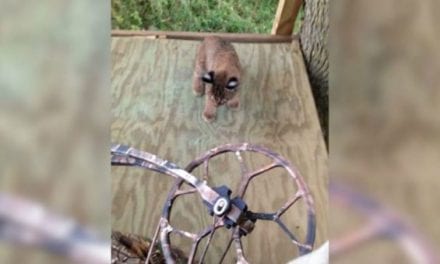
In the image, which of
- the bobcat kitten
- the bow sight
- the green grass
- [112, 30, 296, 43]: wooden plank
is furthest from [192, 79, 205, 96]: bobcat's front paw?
the bow sight

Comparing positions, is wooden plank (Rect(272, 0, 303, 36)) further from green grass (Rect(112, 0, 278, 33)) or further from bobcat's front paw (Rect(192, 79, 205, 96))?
bobcat's front paw (Rect(192, 79, 205, 96))

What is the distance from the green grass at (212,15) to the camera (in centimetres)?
193

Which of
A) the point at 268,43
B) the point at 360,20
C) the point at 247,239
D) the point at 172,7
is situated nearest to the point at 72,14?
the point at 360,20

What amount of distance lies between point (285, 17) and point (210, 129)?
0.54 meters

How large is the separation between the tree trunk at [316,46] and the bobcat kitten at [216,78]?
19cm

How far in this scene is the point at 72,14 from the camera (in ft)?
0.82

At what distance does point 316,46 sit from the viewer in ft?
5.47

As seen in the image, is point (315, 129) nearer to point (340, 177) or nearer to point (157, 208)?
point (157, 208)

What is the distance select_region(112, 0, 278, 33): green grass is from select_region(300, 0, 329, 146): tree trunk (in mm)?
217

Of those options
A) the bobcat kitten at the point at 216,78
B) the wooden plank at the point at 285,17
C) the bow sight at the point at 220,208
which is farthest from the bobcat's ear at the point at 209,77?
the bow sight at the point at 220,208

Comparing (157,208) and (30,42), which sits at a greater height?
(30,42)

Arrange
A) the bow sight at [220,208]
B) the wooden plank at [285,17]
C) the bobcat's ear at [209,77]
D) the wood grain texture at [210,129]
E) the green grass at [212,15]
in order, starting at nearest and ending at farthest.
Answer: the bow sight at [220,208]
the wood grain texture at [210,129]
the bobcat's ear at [209,77]
the wooden plank at [285,17]
the green grass at [212,15]

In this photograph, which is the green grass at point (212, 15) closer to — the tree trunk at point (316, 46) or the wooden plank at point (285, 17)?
the wooden plank at point (285, 17)

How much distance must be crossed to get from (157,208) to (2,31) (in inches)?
39.0
